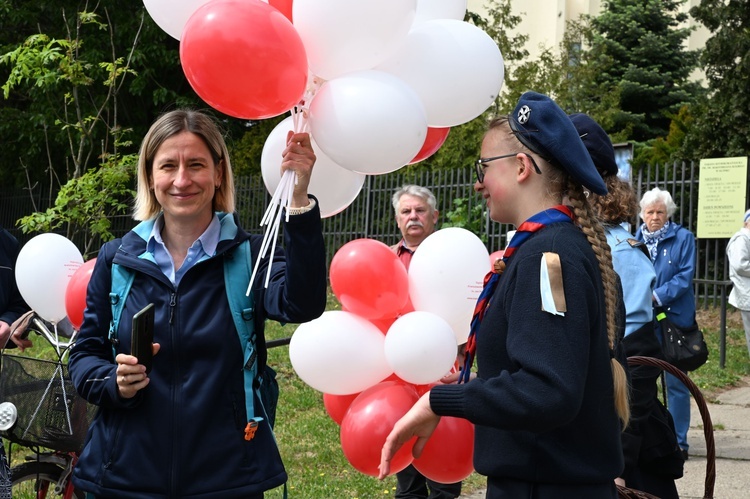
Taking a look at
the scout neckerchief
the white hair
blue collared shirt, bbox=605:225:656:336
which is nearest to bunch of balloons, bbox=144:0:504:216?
the scout neckerchief

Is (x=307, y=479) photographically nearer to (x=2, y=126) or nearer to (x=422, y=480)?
(x=422, y=480)

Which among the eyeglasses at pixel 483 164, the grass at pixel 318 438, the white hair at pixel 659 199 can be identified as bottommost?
the grass at pixel 318 438

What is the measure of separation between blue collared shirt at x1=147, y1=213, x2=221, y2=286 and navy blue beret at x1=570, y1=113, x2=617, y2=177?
139 centimetres

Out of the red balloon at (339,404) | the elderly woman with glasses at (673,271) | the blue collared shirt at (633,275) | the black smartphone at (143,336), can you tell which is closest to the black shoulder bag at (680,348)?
the elderly woman with glasses at (673,271)

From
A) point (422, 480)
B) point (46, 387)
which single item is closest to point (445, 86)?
point (46, 387)

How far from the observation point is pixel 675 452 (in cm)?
402

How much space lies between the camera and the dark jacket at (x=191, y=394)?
247 centimetres

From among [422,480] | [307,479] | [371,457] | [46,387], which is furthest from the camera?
[307,479]

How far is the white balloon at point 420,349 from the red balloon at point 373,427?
3.5 inches

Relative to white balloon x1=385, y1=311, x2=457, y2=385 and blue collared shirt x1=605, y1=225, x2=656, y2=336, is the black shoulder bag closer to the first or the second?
blue collared shirt x1=605, y1=225, x2=656, y2=336

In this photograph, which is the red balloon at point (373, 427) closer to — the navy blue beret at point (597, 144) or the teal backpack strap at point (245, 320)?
the teal backpack strap at point (245, 320)

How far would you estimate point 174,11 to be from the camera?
9.43 ft

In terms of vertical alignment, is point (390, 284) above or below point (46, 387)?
above

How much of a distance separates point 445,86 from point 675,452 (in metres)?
2.15
